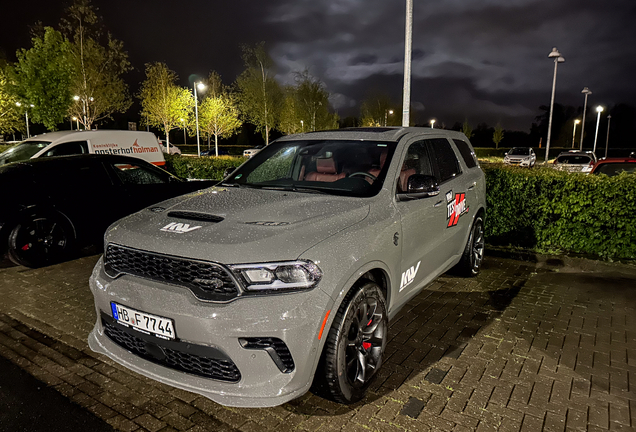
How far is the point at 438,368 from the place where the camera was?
11.5 ft

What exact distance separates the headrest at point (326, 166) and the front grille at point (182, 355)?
2181mm

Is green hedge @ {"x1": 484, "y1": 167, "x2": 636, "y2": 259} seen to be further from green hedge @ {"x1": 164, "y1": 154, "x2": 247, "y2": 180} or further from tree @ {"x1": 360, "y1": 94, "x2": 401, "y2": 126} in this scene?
tree @ {"x1": 360, "y1": 94, "x2": 401, "y2": 126}

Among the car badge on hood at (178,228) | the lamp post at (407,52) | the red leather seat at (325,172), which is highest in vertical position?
the lamp post at (407,52)

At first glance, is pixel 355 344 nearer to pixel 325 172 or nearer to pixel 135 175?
pixel 325 172

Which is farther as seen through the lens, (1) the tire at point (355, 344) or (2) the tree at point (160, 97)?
(2) the tree at point (160, 97)

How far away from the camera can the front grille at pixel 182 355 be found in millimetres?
2477

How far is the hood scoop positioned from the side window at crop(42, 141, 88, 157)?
846 centimetres

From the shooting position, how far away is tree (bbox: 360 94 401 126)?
6222 centimetres

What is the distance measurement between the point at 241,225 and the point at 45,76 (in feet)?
98.5

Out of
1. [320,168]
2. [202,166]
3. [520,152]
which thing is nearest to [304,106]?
[520,152]

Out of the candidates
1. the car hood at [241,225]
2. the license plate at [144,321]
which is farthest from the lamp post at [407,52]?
the license plate at [144,321]

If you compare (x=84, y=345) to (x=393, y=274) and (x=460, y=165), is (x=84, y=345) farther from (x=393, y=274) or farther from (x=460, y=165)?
(x=460, y=165)

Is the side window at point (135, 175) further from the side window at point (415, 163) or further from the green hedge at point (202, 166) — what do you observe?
the side window at point (415, 163)

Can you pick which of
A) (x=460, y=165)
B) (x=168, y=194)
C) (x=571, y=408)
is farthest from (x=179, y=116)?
(x=571, y=408)
